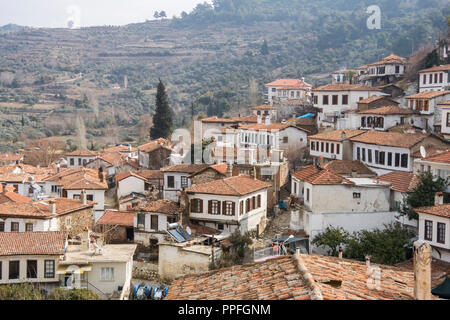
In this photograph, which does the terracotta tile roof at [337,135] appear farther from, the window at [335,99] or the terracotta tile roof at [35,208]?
the terracotta tile roof at [35,208]

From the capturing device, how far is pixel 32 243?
19734 millimetres

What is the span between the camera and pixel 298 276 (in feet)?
Result: 23.5

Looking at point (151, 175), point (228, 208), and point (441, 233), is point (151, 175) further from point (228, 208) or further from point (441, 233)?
point (441, 233)

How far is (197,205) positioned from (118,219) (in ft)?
13.9

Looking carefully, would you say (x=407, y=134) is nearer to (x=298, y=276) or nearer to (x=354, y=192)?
(x=354, y=192)

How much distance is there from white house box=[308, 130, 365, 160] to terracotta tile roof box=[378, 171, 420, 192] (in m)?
5.38

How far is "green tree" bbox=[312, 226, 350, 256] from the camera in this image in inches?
846

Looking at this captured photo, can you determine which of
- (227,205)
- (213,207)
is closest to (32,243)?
(213,207)

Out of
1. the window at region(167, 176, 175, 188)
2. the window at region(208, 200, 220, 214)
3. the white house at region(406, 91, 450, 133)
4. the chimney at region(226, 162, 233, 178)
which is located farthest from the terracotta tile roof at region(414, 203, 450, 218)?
the window at region(167, 176, 175, 188)

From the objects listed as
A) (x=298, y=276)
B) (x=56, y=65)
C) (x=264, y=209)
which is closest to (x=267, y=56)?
(x=56, y=65)

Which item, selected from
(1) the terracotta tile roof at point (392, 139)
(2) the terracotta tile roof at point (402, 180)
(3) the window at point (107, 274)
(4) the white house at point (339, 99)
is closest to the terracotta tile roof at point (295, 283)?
(3) the window at point (107, 274)
